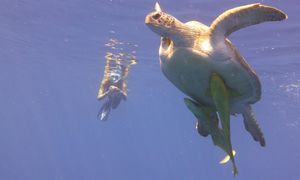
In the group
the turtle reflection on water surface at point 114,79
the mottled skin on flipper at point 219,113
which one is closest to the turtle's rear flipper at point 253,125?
the mottled skin on flipper at point 219,113

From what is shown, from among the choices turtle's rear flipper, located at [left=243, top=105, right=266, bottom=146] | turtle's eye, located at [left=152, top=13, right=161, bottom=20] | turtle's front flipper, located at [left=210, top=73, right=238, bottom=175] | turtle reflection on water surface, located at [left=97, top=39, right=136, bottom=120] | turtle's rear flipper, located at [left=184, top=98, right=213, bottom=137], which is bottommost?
turtle reflection on water surface, located at [left=97, top=39, right=136, bottom=120]

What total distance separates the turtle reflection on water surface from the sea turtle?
33.5ft

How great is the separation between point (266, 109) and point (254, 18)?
4556cm

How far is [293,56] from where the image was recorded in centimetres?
2241


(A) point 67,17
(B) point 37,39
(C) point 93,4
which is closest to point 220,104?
(C) point 93,4

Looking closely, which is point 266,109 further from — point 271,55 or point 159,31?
point 159,31

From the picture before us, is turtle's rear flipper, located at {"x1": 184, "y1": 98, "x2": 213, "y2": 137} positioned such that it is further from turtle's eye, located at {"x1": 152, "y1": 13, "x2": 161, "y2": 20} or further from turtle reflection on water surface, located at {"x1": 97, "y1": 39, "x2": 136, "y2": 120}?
turtle reflection on water surface, located at {"x1": 97, "y1": 39, "x2": 136, "y2": 120}

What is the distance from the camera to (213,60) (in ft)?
14.8

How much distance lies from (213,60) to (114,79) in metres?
16.6

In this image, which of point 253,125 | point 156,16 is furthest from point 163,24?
point 253,125

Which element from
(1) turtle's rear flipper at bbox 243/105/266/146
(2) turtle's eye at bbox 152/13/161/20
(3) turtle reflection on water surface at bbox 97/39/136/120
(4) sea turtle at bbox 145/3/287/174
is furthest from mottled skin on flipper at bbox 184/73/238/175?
(3) turtle reflection on water surface at bbox 97/39/136/120

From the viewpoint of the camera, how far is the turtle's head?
433cm

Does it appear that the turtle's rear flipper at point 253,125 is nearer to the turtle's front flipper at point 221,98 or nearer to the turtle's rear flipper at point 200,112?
the turtle's rear flipper at point 200,112

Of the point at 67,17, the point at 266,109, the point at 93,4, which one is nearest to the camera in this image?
the point at 93,4
